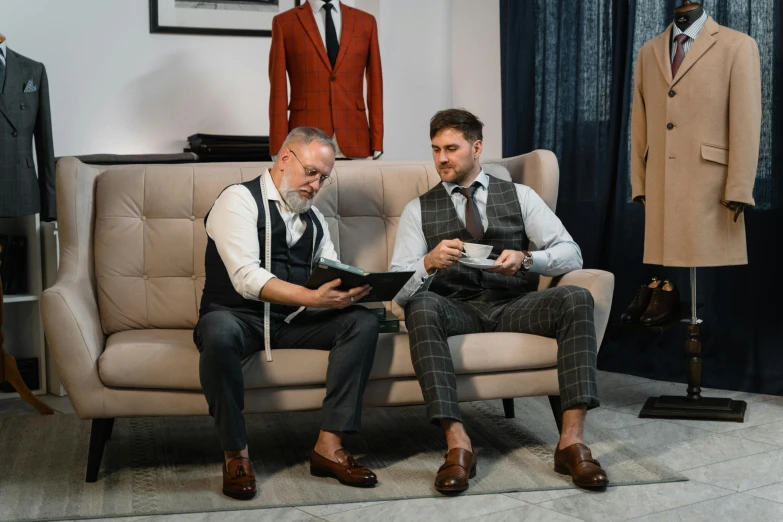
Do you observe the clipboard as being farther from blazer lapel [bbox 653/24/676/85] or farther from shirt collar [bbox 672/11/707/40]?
shirt collar [bbox 672/11/707/40]

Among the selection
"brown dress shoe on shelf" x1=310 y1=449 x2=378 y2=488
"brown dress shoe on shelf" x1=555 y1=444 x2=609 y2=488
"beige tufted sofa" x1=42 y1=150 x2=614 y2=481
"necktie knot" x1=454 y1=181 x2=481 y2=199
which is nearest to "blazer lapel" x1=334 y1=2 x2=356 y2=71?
"beige tufted sofa" x1=42 y1=150 x2=614 y2=481

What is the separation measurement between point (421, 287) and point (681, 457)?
2.95 feet

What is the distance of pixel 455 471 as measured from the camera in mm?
2412

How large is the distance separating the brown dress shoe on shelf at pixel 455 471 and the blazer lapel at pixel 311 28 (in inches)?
71.2

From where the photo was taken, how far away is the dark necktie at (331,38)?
3.70 meters

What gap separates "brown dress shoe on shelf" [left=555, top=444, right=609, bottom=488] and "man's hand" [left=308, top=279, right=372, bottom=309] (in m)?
0.68

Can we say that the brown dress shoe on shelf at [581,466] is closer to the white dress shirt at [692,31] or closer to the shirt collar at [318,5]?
the white dress shirt at [692,31]

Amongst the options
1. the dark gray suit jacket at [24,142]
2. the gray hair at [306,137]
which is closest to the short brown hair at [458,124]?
the gray hair at [306,137]

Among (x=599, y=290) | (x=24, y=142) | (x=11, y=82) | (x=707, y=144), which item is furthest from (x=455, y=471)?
(x=11, y=82)

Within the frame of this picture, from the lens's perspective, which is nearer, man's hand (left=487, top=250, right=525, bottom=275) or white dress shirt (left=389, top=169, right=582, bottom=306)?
man's hand (left=487, top=250, right=525, bottom=275)

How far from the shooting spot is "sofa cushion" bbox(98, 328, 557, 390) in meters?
2.47

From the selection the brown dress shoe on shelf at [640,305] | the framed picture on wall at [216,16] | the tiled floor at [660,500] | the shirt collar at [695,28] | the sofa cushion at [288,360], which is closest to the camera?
the tiled floor at [660,500]

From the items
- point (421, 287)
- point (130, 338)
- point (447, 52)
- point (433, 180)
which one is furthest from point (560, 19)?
point (130, 338)

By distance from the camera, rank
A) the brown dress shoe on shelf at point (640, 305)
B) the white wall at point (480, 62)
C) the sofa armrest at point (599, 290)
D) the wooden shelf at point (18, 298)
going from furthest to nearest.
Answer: the white wall at point (480, 62)
the wooden shelf at point (18, 298)
the brown dress shoe on shelf at point (640, 305)
the sofa armrest at point (599, 290)
